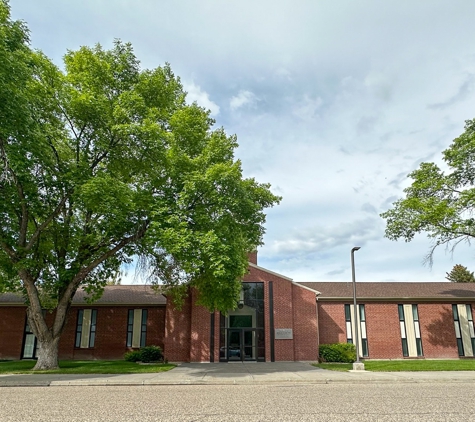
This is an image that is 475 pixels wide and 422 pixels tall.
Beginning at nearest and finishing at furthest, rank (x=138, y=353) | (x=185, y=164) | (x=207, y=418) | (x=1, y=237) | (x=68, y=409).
Answer: (x=207, y=418), (x=68, y=409), (x=1, y=237), (x=185, y=164), (x=138, y=353)

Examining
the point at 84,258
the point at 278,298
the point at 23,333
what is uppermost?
the point at 84,258

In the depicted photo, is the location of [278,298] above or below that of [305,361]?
above

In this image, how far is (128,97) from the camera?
54.4 feet

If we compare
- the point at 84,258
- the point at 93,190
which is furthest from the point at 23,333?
the point at 93,190

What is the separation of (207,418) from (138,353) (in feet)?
59.9

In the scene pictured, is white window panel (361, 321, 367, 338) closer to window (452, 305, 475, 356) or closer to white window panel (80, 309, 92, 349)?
window (452, 305, 475, 356)

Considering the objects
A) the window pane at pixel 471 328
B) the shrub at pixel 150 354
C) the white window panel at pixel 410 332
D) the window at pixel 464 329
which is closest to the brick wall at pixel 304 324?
the white window panel at pixel 410 332

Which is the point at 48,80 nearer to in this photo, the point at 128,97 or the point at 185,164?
the point at 128,97

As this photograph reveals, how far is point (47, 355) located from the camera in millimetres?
17562

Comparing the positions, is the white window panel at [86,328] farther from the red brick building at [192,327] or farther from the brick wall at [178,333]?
the brick wall at [178,333]

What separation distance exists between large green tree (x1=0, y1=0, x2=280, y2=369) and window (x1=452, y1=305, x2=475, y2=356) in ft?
58.9

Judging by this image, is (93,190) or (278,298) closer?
(93,190)

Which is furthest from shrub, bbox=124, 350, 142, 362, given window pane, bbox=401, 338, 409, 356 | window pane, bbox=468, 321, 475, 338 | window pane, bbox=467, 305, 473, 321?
window pane, bbox=467, 305, 473, 321

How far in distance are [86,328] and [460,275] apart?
2042 inches
